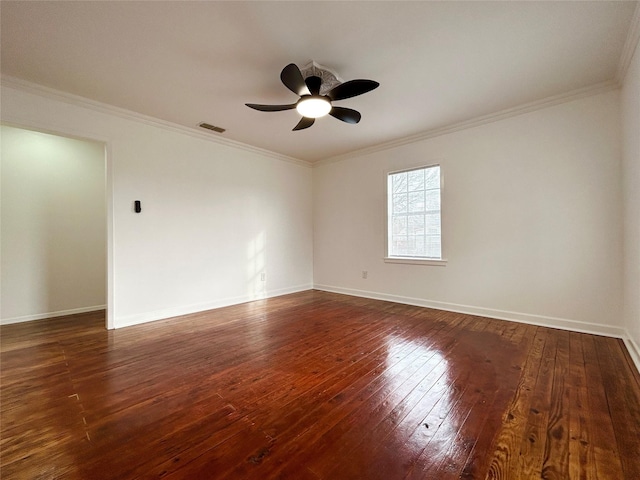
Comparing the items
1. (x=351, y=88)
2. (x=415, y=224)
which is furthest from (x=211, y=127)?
(x=415, y=224)

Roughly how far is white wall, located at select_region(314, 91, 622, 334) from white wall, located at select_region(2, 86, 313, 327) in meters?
2.07

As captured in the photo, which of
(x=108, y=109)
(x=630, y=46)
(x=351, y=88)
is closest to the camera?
(x=630, y=46)

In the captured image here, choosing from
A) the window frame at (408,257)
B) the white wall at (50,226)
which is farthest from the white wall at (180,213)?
the window frame at (408,257)

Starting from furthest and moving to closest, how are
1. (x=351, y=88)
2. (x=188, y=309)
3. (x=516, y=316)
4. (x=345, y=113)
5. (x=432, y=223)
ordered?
(x=432, y=223), (x=188, y=309), (x=516, y=316), (x=345, y=113), (x=351, y=88)

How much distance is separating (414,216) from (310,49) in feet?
9.73

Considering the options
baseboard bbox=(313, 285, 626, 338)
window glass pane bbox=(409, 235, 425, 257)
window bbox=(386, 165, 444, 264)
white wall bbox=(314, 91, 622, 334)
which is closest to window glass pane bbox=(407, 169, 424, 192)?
window bbox=(386, 165, 444, 264)

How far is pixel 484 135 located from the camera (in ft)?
12.0

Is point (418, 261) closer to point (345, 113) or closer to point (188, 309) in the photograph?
point (345, 113)

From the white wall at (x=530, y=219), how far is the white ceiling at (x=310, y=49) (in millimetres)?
473

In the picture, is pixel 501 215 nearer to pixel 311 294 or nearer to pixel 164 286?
pixel 311 294

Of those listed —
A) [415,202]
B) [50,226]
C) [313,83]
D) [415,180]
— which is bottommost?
[50,226]

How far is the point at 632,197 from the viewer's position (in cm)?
241

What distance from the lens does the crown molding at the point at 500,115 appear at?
9.51ft

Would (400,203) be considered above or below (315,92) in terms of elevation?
below
